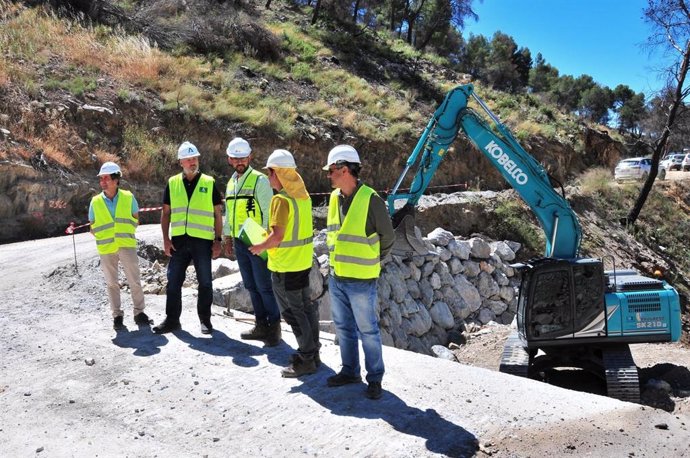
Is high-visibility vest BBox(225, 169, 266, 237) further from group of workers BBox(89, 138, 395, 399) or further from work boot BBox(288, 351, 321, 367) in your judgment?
work boot BBox(288, 351, 321, 367)

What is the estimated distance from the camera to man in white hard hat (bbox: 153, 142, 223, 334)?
6.01 metres

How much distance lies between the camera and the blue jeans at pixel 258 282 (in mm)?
5717

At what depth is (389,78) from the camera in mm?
27078

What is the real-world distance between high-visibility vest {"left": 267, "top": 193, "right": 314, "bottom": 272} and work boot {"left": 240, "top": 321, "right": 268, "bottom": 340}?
51.2 inches

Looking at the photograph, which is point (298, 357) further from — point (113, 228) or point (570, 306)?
point (570, 306)

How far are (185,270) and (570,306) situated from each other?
190 inches

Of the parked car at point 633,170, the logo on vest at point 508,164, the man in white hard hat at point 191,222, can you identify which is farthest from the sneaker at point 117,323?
the parked car at point 633,170

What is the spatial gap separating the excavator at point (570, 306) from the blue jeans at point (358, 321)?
3.71m

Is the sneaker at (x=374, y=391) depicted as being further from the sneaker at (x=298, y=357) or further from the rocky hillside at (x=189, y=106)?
the rocky hillside at (x=189, y=106)

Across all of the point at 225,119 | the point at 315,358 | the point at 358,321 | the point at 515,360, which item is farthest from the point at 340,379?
the point at 225,119

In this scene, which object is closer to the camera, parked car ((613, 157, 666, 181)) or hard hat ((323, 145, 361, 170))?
hard hat ((323, 145, 361, 170))

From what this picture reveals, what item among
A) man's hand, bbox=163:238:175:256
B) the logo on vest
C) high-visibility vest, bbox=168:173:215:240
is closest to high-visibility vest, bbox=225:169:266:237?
high-visibility vest, bbox=168:173:215:240

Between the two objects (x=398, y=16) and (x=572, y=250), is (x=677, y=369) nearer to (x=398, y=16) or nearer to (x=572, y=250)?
(x=572, y=250)

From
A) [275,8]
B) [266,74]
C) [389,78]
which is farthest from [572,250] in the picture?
[275,8]
